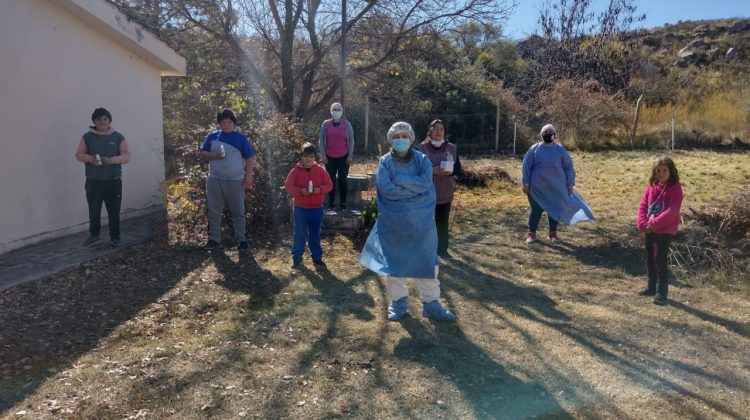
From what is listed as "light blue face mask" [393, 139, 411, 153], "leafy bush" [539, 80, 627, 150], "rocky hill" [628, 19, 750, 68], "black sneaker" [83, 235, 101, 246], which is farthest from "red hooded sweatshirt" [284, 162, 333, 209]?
"rocky hill" [628, 19, 750, 68]

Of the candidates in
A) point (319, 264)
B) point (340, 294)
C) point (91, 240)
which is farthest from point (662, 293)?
point (91, 240)

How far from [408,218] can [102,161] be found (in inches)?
159

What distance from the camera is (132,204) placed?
9.47 meters

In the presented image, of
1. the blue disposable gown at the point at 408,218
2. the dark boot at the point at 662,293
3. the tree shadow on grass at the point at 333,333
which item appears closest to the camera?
the tree shadow on grass at the point at 333,333

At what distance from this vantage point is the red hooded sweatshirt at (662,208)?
211 inches

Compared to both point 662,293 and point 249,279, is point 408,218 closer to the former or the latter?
point 249,279

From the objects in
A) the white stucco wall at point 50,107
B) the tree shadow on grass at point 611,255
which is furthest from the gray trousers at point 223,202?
the tree shadow on grass at point 611,255

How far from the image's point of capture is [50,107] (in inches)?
300

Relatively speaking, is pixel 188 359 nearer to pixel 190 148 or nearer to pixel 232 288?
pixel 232 288

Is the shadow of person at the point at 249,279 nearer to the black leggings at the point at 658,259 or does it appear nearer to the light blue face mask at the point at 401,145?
the light blue face mask at the point at 401,145

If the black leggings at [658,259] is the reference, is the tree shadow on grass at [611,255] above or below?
below

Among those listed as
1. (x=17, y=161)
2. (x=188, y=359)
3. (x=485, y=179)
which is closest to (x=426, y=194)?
(x=188, y=359)

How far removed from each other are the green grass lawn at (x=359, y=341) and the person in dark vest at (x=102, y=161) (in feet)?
2.09

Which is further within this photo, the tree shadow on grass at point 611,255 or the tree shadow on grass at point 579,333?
the tree shadow on grass at point 611,255
